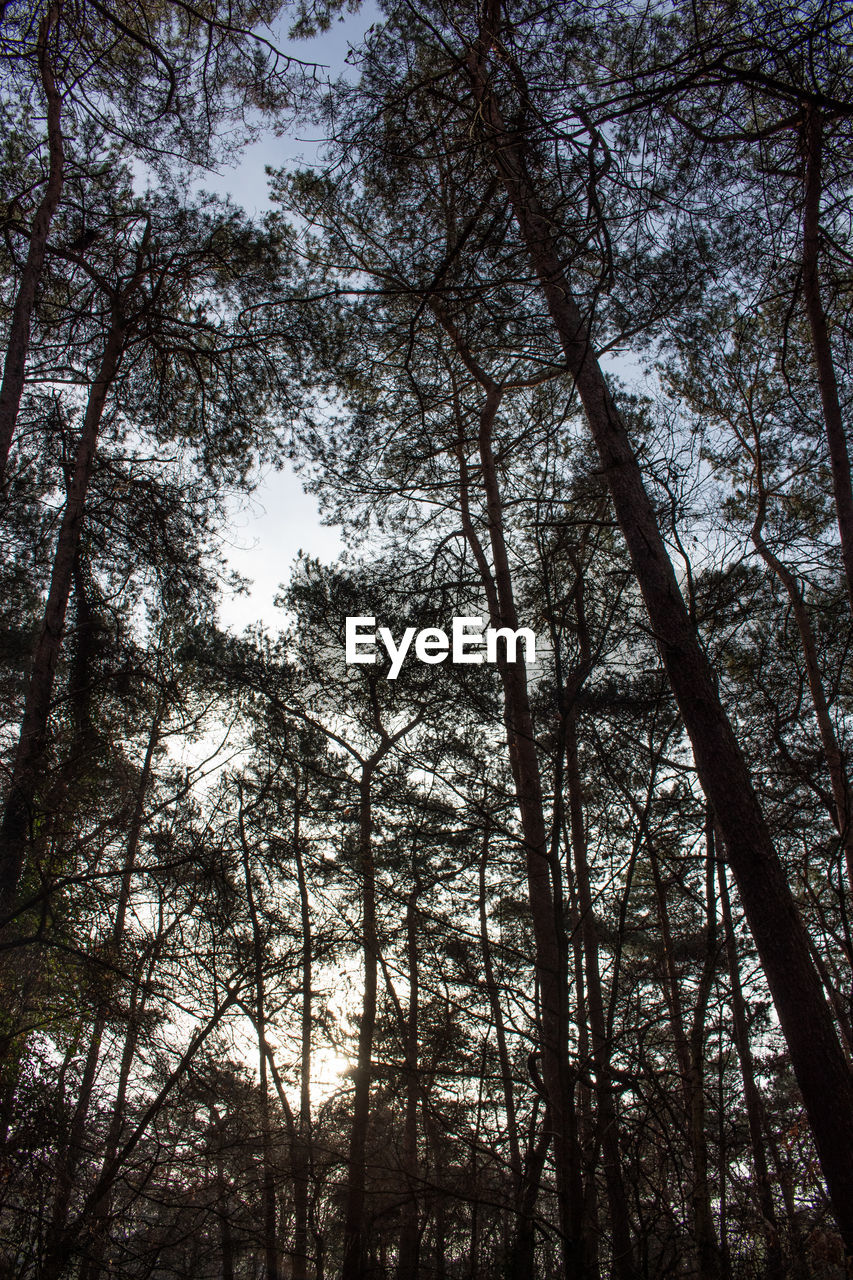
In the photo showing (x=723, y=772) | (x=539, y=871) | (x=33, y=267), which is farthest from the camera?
(x=539, y=871)

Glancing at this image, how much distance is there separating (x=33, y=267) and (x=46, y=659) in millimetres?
2870

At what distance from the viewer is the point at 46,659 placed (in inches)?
211

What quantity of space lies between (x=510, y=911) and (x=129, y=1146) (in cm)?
649

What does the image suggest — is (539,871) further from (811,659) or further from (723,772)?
(811,659)

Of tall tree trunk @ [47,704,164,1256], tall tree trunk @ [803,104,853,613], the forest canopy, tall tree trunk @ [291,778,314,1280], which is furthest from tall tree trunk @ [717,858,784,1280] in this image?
tall tree trunk @ [291,778,314,1280]

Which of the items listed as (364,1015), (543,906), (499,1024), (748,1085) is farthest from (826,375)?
(364,1015)

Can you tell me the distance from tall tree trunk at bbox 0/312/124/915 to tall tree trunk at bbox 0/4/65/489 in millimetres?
998

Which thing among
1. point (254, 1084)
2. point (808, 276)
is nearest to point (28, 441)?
point (808, 276)

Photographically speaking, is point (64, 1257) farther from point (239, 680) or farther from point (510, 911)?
point (510, 911)

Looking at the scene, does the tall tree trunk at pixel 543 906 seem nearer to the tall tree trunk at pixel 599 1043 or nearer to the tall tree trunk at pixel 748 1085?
the tall tree trunk at pixel 599 1043

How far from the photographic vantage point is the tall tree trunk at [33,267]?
A: 4.69 meters

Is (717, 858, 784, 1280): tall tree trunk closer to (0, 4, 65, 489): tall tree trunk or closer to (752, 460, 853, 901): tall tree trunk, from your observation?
(752, 460, 853, 901): tall tree trunk

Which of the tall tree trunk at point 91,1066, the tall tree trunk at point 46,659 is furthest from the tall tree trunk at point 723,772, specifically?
the tall tree trunk at point 46,659

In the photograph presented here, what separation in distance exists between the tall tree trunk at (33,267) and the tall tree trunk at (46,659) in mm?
Answer: 998
